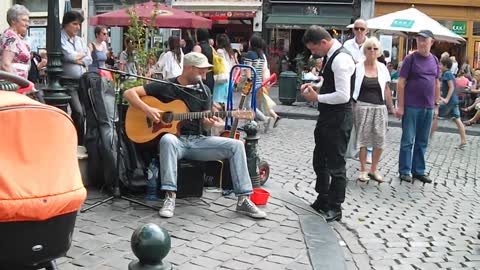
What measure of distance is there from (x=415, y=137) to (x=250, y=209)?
3.36 metres

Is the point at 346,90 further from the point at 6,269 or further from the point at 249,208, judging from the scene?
the point at 6,269

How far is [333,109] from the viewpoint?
6043 mm

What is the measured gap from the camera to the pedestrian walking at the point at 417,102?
8047mm

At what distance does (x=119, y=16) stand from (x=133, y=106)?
9.89 metres

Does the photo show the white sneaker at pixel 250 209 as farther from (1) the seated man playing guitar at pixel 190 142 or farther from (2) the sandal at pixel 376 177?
(2) the sandal at pixel 376 177

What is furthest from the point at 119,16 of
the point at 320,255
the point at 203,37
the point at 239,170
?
the point at 320,255

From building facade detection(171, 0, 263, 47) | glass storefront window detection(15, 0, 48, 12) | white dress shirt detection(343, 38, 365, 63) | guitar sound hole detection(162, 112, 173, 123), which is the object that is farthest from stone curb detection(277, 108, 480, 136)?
glass storefront window detection(15, 0, 48, 12)

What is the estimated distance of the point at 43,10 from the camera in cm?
2808

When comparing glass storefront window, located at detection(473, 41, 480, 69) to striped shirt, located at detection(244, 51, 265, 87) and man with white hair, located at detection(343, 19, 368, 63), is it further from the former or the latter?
man with white hair, located at detection(343, 19, 368, 63)

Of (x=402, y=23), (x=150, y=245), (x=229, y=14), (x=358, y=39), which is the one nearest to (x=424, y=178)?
(x=358, y=39)

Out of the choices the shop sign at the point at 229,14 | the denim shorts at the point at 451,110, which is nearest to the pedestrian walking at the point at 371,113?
the denim shorts at the point at 451,110

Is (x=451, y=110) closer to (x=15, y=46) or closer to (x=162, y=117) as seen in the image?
(x=162, y=117)

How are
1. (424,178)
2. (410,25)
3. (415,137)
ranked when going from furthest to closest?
(410,25)
(415,137)
(424,178)

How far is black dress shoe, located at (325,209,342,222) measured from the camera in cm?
612
